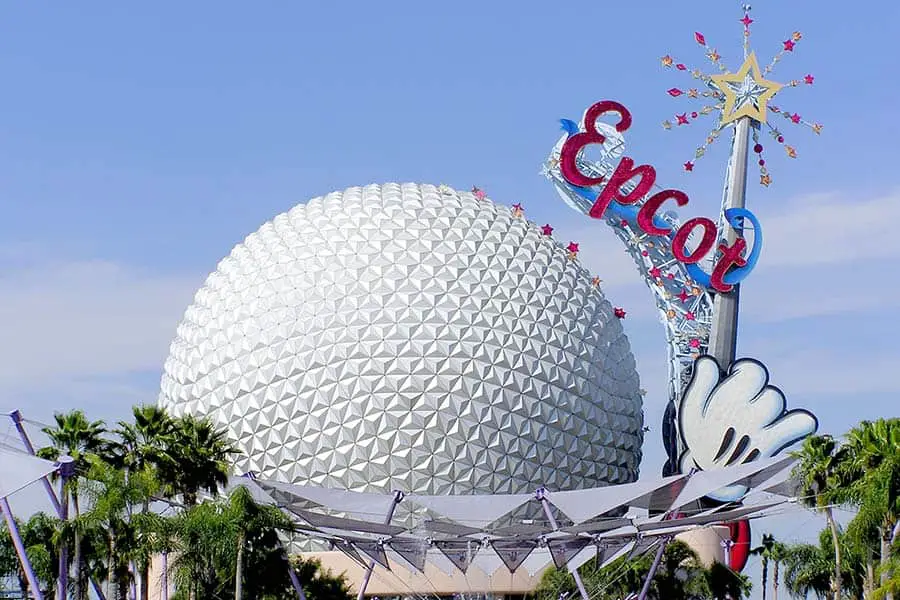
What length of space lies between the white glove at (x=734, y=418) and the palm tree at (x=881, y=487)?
50.8ft

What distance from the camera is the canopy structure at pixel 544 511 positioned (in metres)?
43.9

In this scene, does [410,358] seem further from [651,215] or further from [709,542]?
[709,542]

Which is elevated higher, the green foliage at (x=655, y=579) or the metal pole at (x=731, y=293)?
the metal pole at (x=731, y=293)

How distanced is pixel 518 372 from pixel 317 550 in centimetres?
1158

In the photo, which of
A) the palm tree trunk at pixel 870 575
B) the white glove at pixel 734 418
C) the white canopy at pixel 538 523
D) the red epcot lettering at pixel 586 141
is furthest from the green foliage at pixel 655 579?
the red epcot lettering at pixel 586 141

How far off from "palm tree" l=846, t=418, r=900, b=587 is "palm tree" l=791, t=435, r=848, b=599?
195 cm

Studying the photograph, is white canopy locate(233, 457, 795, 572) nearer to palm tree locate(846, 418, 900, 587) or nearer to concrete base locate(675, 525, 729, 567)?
palm tree locate(846, 418, 900, 587)

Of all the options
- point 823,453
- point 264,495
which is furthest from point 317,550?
point 823,453

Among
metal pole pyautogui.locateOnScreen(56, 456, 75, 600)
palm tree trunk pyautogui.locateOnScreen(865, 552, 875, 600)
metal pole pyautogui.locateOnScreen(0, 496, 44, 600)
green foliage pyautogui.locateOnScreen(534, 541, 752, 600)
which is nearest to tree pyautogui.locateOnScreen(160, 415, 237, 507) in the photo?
metal pole pyautogui.locateOnScreen(56, 456, 75, 600)

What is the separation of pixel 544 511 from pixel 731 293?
2061 centimetres

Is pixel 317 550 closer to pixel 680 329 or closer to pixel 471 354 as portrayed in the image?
pixel 471 354

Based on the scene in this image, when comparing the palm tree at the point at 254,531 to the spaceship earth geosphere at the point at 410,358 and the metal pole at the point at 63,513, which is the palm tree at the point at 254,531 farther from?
the spaceship earth geosphere at the point at 410,358

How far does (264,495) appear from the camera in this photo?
149 feet

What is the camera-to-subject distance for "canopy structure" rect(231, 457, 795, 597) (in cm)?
4388
